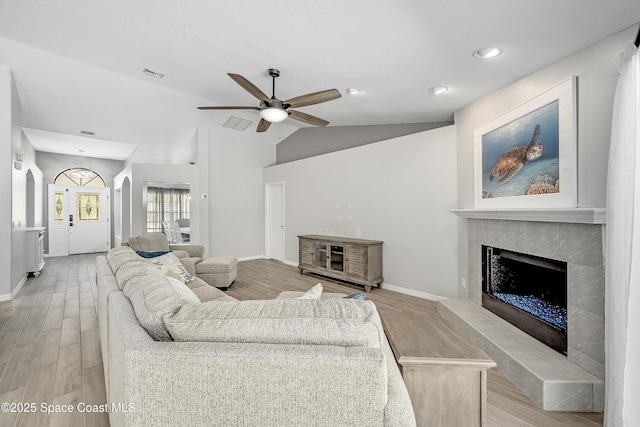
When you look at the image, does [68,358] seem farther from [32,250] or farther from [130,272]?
[32,250]

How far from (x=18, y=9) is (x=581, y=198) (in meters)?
4.81

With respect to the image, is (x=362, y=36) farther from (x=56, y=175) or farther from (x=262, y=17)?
(x=56, y=175)

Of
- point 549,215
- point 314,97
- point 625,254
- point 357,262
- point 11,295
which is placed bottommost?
point 11,295

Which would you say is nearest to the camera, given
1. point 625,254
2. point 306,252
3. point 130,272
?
point 625,254

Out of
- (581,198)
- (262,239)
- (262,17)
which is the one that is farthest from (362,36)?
(262,239)

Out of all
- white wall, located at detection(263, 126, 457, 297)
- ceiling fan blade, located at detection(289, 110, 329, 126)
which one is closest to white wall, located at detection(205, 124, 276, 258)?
white wall, located at detection(263, 126, 457, 297)

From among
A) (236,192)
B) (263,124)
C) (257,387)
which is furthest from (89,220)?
(257,387)

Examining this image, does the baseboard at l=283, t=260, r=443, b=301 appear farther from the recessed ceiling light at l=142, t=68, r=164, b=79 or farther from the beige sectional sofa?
the recessed ceiling light at l=142, t=68, r=164, b=79

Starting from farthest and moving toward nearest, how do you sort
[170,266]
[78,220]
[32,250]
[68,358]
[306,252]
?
1. [78,220]
2. [306,252]
3. [32,250]
4. [170,266]
5. [68,358]

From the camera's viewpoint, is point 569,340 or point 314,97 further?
point 314,97

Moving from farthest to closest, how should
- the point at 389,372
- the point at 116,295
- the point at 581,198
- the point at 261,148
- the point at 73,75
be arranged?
the point at 261,148 → the point at 73,75 → the point at 581,198 → the point at 116,295 → the point at 389,372

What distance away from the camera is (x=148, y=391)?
89cm

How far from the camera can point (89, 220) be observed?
25.9 ft

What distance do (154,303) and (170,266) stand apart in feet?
6.64
